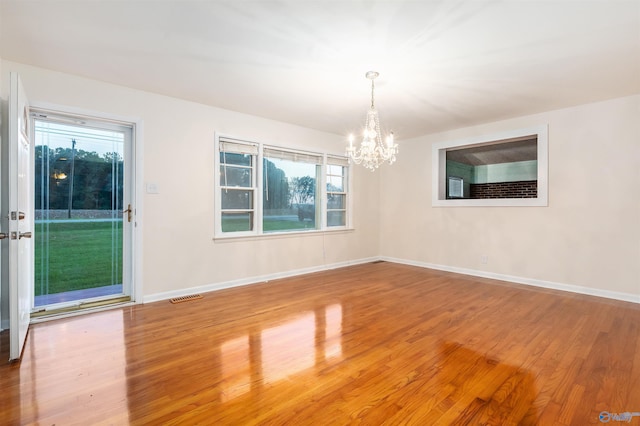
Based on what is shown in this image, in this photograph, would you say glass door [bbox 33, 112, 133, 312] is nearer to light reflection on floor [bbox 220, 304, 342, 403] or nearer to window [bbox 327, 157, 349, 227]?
light reflection on floor [bbox 220, 304, 342, 403]

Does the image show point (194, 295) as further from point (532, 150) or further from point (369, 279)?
point (532, 150)

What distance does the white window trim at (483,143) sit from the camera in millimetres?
4406

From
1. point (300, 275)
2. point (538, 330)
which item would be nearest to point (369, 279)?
point (300, 275)

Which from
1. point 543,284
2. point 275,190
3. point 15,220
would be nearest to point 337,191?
point 275,190

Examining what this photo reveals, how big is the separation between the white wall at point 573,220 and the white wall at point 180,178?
3076mm

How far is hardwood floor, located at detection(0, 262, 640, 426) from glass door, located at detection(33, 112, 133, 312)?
54 cm

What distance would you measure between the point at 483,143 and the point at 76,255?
588 cm

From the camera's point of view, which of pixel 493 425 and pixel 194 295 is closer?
pixel 493 425

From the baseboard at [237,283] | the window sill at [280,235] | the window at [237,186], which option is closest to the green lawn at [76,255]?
the baseboard at [237,283]

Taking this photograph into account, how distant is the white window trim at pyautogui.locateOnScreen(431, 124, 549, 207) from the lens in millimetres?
4406

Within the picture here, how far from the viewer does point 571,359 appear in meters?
2.33

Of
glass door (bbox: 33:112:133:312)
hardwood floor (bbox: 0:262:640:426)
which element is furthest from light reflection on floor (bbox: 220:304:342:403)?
glass door (bbox: 33:112:133:312)

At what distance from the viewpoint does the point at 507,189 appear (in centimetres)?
740

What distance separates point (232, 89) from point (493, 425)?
3758mm
